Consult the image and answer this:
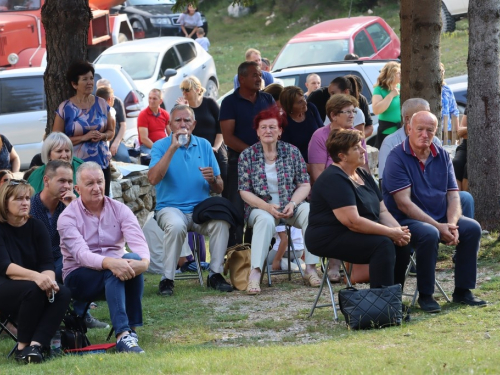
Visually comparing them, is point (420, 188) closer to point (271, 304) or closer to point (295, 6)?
point (271, 304)

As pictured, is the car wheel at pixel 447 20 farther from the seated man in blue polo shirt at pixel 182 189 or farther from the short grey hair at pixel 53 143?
the short grey hair at pixel 53 143

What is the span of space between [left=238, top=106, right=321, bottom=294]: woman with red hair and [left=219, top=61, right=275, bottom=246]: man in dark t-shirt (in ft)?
2.21

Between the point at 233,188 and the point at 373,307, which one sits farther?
the point at 233,188

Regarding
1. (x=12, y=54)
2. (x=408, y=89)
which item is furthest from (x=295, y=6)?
(x=408, y=89)

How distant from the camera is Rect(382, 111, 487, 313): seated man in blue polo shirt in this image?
25.4 feet

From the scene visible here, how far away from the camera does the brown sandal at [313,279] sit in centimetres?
903

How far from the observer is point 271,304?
8.41 meters

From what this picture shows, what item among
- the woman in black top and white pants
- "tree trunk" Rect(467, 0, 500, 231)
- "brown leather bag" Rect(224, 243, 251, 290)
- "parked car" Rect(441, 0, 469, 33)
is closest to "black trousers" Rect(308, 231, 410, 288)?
the woman in black top and white pants

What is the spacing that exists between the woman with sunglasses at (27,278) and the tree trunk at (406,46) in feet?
17.0

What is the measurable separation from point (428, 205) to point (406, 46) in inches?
133

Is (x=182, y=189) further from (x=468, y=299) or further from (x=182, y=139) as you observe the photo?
(x=468, y=299)

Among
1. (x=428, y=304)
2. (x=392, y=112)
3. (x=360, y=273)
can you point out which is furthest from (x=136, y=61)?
(x=428, y=304)

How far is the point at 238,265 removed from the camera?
9.13 meters

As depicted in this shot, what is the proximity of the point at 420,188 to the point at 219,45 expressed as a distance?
25.5 meters
